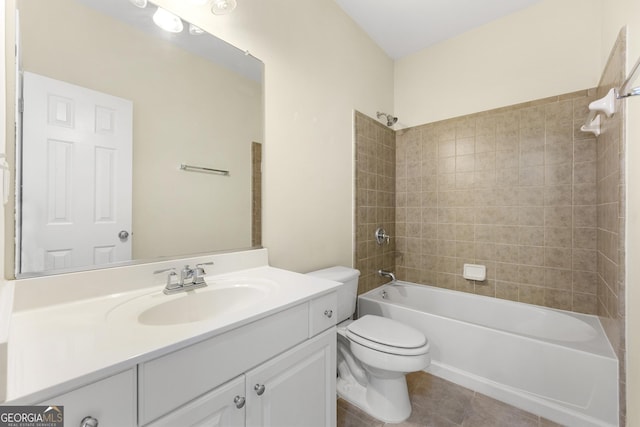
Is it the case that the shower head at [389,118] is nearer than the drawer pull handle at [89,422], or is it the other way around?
the drawer pull handle at [89,422]

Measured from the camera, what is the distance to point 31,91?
0.84m

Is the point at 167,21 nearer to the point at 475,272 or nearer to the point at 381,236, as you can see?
the point at 381,236

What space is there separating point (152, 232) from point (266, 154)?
2.23 ft

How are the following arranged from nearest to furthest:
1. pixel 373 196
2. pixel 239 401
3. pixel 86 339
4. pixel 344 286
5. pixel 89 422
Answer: pixel 89 422
pixel 86 339
pixel 239 401
pixel 344 286
pixel 373 196

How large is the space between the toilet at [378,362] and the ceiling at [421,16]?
197cm

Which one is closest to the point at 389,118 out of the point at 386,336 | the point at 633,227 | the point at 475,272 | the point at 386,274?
the point at 386,274

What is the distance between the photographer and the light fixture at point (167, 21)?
3.56 ft

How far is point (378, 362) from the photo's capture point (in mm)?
1379

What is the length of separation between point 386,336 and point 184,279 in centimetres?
107

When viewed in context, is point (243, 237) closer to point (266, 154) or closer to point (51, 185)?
point (266, 154)

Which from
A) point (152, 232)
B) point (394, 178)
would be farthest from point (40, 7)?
point (394, 178)

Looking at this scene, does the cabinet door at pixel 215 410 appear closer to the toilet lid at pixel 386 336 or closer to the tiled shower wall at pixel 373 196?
the toilet lid at pixel 386 336

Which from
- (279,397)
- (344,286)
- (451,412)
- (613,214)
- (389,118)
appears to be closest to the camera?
(279,397)

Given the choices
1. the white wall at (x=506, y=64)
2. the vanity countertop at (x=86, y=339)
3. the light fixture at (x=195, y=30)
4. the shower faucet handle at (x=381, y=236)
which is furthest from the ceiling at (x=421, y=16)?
the vanity countertop at (x=86, y=339)
